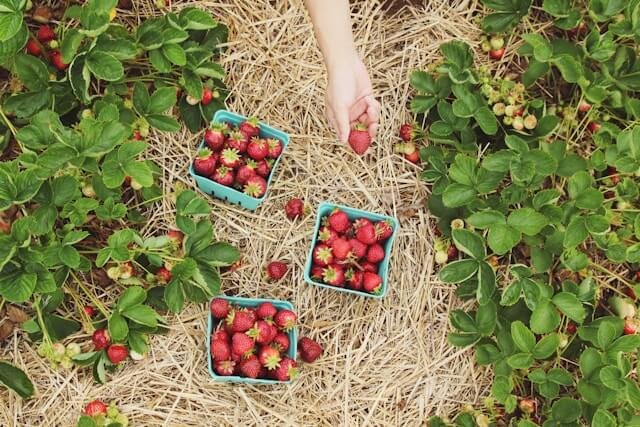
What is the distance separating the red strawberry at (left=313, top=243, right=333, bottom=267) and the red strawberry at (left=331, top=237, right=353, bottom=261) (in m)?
0.02

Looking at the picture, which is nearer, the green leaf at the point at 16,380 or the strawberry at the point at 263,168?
the green leaf at the point at 16,380

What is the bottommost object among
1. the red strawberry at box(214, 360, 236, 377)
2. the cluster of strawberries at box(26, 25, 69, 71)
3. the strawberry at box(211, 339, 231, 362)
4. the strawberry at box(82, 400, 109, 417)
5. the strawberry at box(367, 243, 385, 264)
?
the strawberry at box(82, 400, 109, 417)

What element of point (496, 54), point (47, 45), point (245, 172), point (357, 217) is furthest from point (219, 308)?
point (496, 54)

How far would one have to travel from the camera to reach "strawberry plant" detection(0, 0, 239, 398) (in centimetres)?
158

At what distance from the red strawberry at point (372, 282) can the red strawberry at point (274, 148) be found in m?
0.44

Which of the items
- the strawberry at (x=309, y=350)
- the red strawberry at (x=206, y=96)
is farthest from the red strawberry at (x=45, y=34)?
the strawberry at (x=309, y=350)

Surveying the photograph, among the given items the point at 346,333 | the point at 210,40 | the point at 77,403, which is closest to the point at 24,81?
the point at 210,40

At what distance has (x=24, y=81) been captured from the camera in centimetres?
175

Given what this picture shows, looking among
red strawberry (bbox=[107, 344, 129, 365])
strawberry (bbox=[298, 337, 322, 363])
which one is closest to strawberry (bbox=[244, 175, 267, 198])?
strawberry (bbox=[298, 337, 322, 363])

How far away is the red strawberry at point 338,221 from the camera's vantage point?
74.8 inches

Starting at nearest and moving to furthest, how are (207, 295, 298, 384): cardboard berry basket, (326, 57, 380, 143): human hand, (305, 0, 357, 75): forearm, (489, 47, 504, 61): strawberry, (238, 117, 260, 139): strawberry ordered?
(305, 0, 357, 75): forearm, (326, 57, 380, 143): human hand, (207, 295, 298, 384): cardboard berry basket, (238, 117, 260, 139): strawberry, (489, 47, 504, 61): strawberry

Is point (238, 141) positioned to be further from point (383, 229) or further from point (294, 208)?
point (383, 229)

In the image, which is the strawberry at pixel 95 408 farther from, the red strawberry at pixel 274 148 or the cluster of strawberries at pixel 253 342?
the red strawberry at pixel 274 148

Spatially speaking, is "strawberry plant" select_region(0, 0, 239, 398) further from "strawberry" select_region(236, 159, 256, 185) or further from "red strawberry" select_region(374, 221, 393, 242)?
"red strawberry" select_region(374, 221, 393, 242)
